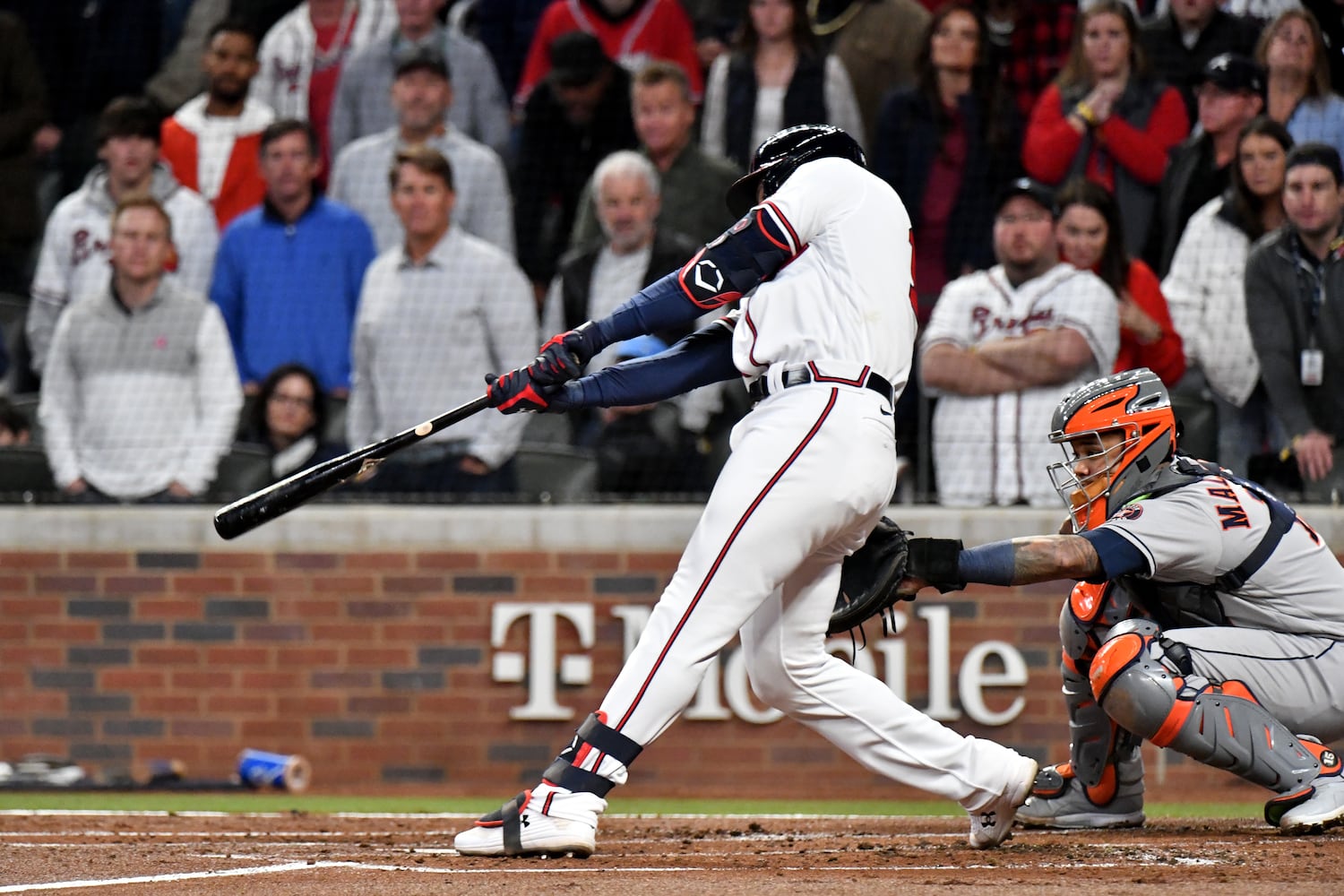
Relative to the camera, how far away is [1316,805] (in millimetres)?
4223

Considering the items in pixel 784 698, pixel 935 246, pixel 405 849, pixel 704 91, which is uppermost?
pixel 704 91

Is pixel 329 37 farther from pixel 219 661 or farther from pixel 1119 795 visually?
pixel 1119 795

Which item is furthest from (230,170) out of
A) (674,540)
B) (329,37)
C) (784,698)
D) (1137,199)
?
(784,698)

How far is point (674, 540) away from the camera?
7066 mm

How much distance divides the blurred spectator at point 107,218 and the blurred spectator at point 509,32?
1613mm

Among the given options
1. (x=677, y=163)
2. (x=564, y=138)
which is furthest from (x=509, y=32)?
(x=677, y=163)

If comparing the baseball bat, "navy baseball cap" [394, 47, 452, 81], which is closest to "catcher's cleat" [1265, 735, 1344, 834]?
the baseball bat

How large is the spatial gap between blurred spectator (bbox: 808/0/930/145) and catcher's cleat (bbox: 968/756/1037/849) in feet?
Result: 13.9

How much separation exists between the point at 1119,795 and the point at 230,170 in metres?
5.32

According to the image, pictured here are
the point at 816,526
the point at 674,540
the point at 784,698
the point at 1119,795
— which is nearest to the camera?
the point at 816,526

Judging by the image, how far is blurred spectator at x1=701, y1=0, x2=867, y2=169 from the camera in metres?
7.62

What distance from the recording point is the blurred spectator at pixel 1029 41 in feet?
24.7

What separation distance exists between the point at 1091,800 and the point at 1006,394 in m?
2.45

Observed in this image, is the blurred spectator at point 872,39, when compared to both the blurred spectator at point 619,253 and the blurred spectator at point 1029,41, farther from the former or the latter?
→ the blurred spectator at point 619,253
